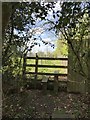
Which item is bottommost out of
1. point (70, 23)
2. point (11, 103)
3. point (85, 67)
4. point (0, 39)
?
point (11, 103)

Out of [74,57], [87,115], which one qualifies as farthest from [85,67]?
[87,115]

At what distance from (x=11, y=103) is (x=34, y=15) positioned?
3.05ft

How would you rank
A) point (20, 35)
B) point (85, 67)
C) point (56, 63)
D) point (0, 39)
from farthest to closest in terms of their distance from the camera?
point (56, 63) → point (85, 67) → point (20, 35) → point (0, 39)

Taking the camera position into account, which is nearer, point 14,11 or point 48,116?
point 14,11

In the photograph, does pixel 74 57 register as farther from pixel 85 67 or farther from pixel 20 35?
pixel 20 35

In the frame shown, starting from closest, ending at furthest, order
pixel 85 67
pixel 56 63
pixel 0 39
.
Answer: pixel 0 39, pixel 85 67, pixel 56 63

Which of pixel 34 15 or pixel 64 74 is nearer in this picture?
pixel 34 15

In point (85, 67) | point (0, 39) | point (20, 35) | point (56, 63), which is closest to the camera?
point (0, 39)

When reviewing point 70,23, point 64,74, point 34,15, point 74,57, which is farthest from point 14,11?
point 64,74

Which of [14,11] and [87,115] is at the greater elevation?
[14,11]

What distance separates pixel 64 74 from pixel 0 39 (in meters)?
1.56

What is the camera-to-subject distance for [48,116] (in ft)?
9.80

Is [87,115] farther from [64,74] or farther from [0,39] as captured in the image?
[0,39]

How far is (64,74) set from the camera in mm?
3762
